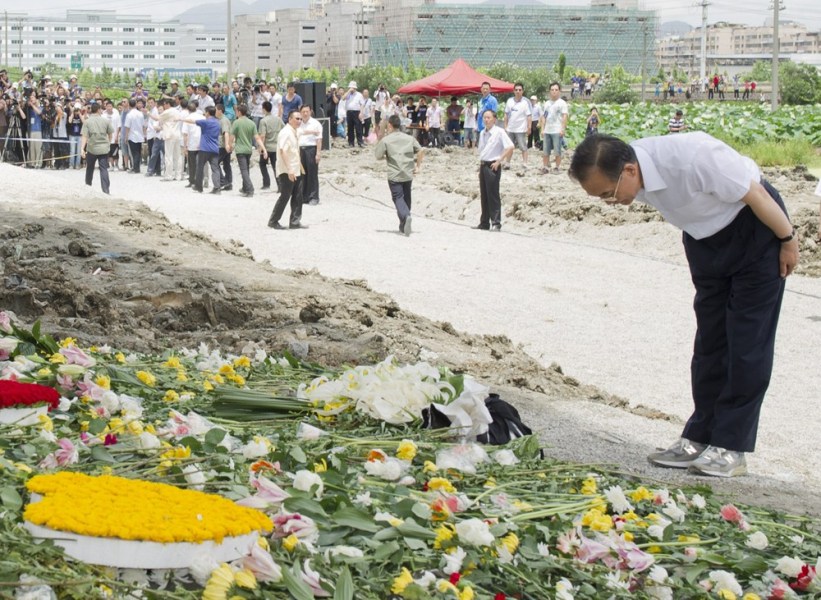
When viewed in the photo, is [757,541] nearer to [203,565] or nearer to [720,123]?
[203,565]

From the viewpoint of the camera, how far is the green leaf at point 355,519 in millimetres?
3275

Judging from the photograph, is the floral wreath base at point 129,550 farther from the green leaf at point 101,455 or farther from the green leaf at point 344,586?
the green leaf at point 101,455

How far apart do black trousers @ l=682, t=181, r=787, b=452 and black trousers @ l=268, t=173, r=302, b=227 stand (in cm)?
1235

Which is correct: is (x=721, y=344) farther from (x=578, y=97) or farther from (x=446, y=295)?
(x=578, y=97)

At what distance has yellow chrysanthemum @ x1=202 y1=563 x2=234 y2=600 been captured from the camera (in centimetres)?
280

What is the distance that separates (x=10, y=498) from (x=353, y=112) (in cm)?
2995

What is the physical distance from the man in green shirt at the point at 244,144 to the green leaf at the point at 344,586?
1990 centimetres

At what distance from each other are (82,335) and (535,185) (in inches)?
644

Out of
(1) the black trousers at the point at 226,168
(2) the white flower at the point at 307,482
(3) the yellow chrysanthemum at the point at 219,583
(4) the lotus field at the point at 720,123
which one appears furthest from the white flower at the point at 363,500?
(4) the lotus field at the point at 720,123

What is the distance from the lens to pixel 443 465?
4.00m

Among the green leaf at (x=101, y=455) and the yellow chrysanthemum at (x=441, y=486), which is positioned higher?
the green leaf at (x=101, y=455)

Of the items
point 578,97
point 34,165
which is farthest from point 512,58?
point 34,165

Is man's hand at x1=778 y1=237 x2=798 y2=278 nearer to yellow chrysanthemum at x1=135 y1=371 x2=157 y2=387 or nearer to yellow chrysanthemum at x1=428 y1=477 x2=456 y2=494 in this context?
yellow chrysanthemum at x1=428 y1=477 x2=456 y2=494

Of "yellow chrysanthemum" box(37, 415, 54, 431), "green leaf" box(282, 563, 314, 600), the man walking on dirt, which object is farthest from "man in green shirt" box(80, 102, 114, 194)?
"green leaf" box(282, 563, 314, 600)
